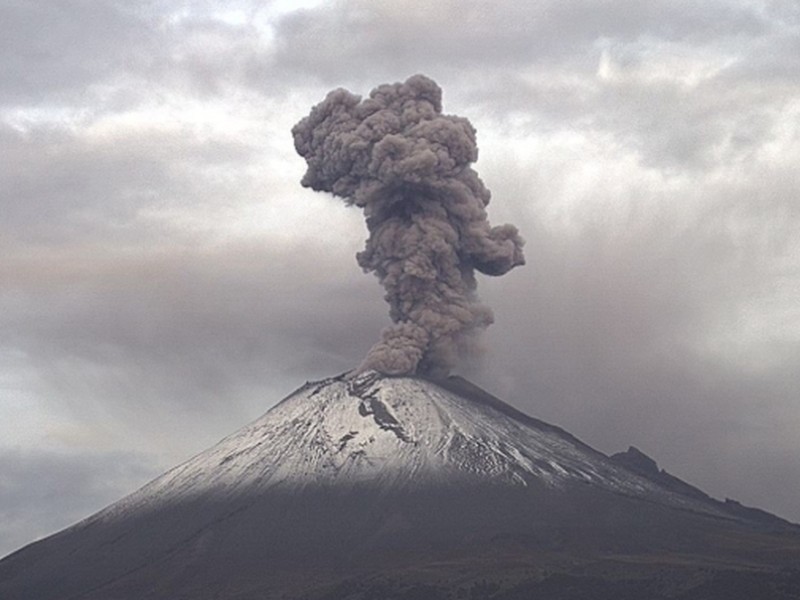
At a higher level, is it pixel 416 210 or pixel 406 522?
pixel 416 210

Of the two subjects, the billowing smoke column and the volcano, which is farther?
the billowing smoke column

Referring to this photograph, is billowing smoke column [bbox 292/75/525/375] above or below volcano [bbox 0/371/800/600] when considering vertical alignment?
above

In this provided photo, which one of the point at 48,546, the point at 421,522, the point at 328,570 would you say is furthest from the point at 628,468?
the point at 48,546

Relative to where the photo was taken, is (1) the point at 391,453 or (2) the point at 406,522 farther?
(1) the point at 391,453

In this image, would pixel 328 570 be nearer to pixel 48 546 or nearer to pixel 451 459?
pixel 451 459
